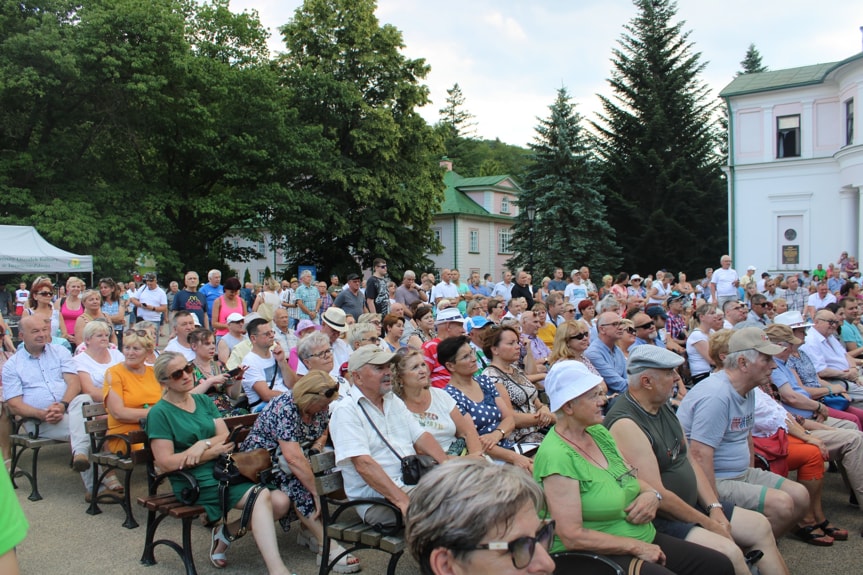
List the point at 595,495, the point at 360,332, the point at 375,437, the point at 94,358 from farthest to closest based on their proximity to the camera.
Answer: the point at 360,332
the point at 94,358
the point at 375,437
the point at 595,495

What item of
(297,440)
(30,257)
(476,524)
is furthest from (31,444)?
(30,257)

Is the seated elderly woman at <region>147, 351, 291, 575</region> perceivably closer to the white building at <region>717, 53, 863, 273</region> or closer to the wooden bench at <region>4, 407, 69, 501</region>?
the wooden bench at <region>4, 407, 69, 501</region>

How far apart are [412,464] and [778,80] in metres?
36.0

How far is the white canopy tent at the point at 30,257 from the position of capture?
18.4 m

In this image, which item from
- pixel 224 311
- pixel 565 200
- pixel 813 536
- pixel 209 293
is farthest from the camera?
pixel 565 200

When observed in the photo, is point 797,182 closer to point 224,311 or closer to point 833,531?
point 224,311

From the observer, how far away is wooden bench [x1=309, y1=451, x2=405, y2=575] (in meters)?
3.93

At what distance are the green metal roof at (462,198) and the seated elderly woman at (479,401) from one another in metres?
44.8

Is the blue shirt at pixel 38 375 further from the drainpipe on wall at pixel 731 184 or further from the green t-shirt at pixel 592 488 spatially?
the drainpipe on wall at pixel 731 184

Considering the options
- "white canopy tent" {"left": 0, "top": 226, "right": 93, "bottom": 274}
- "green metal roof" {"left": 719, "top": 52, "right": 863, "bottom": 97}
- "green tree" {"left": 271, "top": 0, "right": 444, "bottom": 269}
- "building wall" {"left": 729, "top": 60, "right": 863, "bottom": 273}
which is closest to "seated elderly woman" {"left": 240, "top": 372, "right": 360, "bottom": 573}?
"white canopy tent" {"left": 0, "top": 226, "right": 93, "bottom": 274}

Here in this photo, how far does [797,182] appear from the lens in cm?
3262

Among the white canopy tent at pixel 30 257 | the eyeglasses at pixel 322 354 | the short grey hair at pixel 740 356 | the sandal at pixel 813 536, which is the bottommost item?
the sandal at pixel 813 536

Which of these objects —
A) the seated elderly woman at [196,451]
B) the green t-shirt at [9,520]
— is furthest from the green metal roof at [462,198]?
the green t-shirt at [9,520]

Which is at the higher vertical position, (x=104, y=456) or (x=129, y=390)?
(x=129, y=390)
